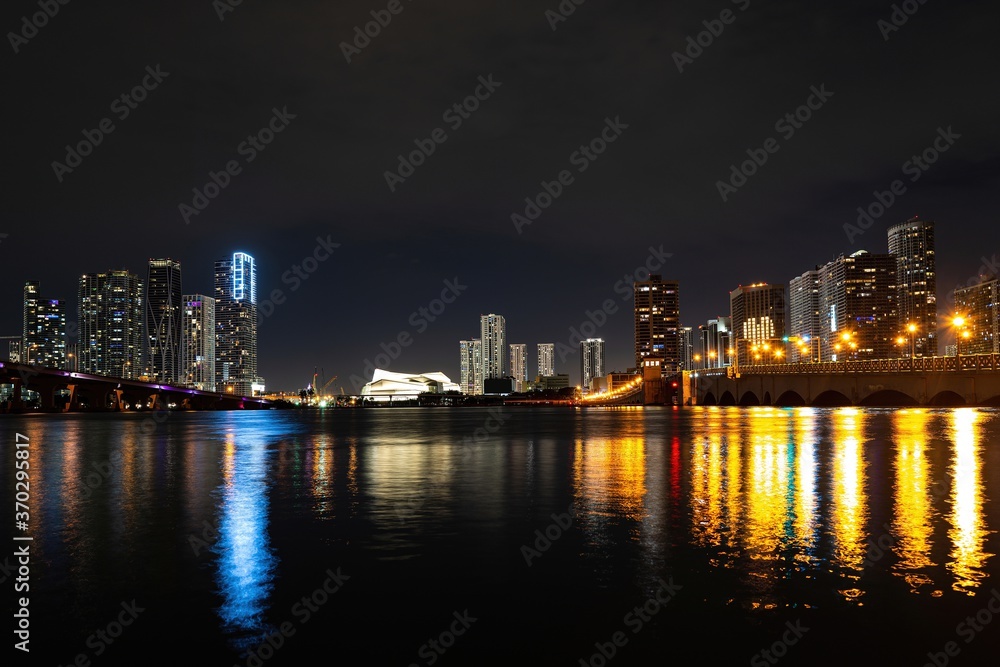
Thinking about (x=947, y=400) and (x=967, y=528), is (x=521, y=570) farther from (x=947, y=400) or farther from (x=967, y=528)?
(x=947, y=400)

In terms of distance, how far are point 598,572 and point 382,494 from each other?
10.8 meters

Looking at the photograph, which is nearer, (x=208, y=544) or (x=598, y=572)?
(x=598, y=572)

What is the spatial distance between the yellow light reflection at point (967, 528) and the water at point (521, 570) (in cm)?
8

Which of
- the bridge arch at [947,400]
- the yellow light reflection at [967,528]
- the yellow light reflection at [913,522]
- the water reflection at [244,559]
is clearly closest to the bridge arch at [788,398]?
the bridge arch at [947,400]

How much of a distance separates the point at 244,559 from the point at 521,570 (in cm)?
469

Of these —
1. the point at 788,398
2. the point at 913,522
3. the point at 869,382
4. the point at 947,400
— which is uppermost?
the point at 869,382

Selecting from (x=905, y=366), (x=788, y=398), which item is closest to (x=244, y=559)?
(x=905, y=366)

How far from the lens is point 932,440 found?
38.5 meters

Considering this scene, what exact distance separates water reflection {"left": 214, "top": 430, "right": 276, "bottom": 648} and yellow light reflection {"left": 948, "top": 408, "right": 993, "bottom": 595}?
30.2ft

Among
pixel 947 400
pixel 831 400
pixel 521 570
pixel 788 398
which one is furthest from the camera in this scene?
pixel 788 398

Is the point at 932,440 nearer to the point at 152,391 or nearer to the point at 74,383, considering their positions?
the point at 74,383

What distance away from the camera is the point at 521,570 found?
11.5 m

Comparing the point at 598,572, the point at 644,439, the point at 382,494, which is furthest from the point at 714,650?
the point at 644,439

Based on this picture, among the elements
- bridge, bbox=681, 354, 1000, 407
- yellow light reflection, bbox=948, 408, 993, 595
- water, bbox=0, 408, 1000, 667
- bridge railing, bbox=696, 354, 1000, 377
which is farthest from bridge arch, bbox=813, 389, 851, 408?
water, bbox=0, 408, 1000, 667
